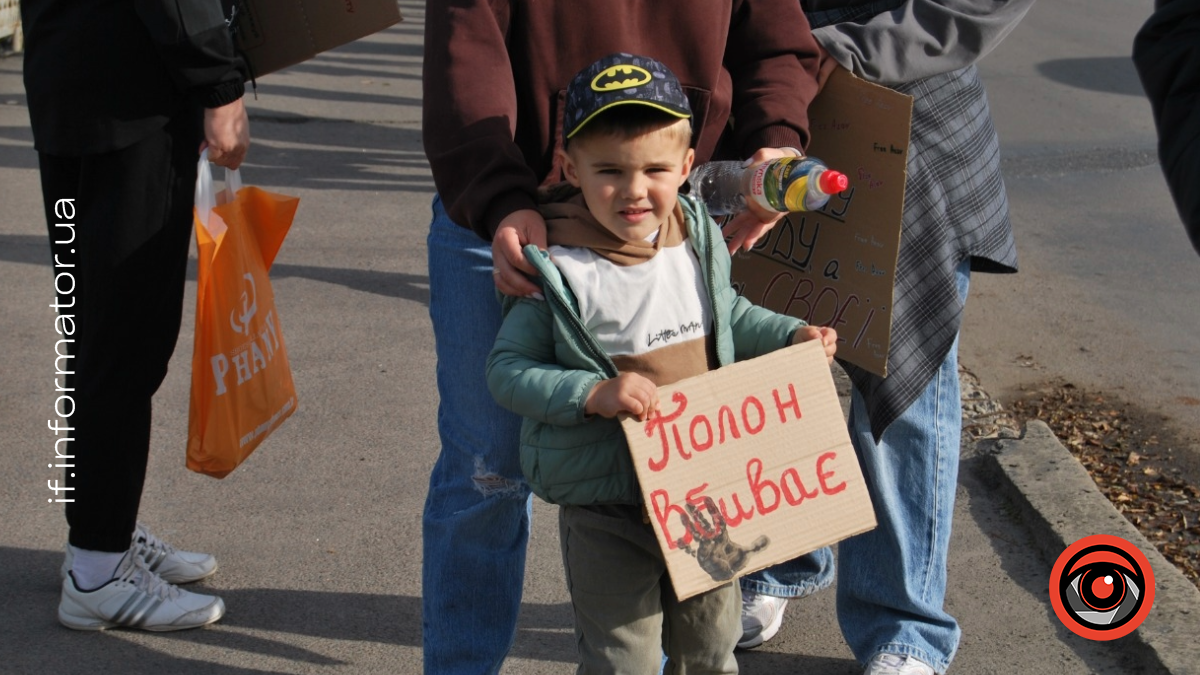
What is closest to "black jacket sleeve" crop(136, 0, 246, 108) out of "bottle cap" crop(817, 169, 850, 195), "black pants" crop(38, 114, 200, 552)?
"black pants" crop(38, 114, 200, 552)

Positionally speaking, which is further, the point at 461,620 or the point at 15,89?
the point at 15,89

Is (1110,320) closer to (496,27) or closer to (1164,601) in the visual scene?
Result: (1164,601)

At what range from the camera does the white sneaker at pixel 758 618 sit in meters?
3.37

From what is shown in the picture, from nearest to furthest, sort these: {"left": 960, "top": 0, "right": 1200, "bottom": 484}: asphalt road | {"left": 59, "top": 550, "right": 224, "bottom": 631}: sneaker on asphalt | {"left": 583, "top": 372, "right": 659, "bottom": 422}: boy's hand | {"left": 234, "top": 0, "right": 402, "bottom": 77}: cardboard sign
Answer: {"left": 583, "top": 372, "right": 659, "bottom": 422}: boy's hand → {"left": 234, "top": 0, "right": 402, "bottom": 77}: cardboard sign → {"left": 59, "top": 550, "right": 224, "bottom": 631}: sneaker on asphalt → {"left": 960, "top": 0, "right": 1200, "bottom": 484}: asphalt road

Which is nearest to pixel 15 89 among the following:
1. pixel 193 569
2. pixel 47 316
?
pixel 47 316

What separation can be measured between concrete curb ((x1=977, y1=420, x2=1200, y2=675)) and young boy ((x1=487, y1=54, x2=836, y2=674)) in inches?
53.4

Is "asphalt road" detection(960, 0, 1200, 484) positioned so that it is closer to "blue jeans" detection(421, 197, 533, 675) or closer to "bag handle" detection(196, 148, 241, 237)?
"blue jeans" detection(421, 197, 533, 675)

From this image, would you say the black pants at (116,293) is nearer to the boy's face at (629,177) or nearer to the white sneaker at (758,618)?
the boy's face at (629,177)

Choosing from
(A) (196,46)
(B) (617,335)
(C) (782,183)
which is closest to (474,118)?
(B) (617,335)

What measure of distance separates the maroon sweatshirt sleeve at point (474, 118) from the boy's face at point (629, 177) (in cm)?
13

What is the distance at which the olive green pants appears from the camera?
2.44m

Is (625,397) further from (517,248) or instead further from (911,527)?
(911,527)

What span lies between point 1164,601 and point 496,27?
226cm

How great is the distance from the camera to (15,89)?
956cm
